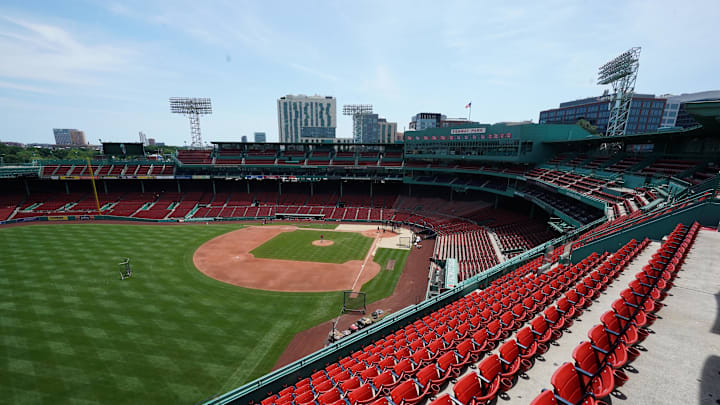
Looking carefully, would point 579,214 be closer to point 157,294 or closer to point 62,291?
point 157,294

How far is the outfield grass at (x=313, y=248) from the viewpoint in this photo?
34688 mm

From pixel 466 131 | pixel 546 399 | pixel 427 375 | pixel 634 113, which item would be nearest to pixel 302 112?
pixel 466 131

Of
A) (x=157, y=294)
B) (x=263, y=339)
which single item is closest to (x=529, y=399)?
(x=263, y=339)

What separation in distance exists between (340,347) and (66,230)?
51.7 meters

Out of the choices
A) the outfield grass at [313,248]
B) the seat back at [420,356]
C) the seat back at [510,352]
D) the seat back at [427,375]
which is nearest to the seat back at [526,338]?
the seat back at [510,352]

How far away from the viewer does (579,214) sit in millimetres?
28891

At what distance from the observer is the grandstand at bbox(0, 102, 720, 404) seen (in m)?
7.22

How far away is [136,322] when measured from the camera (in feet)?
66.1

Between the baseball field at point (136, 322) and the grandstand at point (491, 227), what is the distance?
18.1ft

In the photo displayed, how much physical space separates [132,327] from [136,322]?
0.60 m

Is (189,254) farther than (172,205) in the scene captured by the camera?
No

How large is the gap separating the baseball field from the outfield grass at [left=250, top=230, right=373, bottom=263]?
1.30 ft

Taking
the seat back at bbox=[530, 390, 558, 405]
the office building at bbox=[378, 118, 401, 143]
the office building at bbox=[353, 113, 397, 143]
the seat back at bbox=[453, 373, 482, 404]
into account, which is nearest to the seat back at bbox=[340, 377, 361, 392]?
the seat back at bbox=[453, 373, 482, 404]

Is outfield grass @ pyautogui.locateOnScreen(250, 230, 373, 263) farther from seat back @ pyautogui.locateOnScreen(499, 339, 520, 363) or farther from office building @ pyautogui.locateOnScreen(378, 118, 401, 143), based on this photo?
office building @ pyautogui.locateOnScreen(378, 118, 401, 143)
